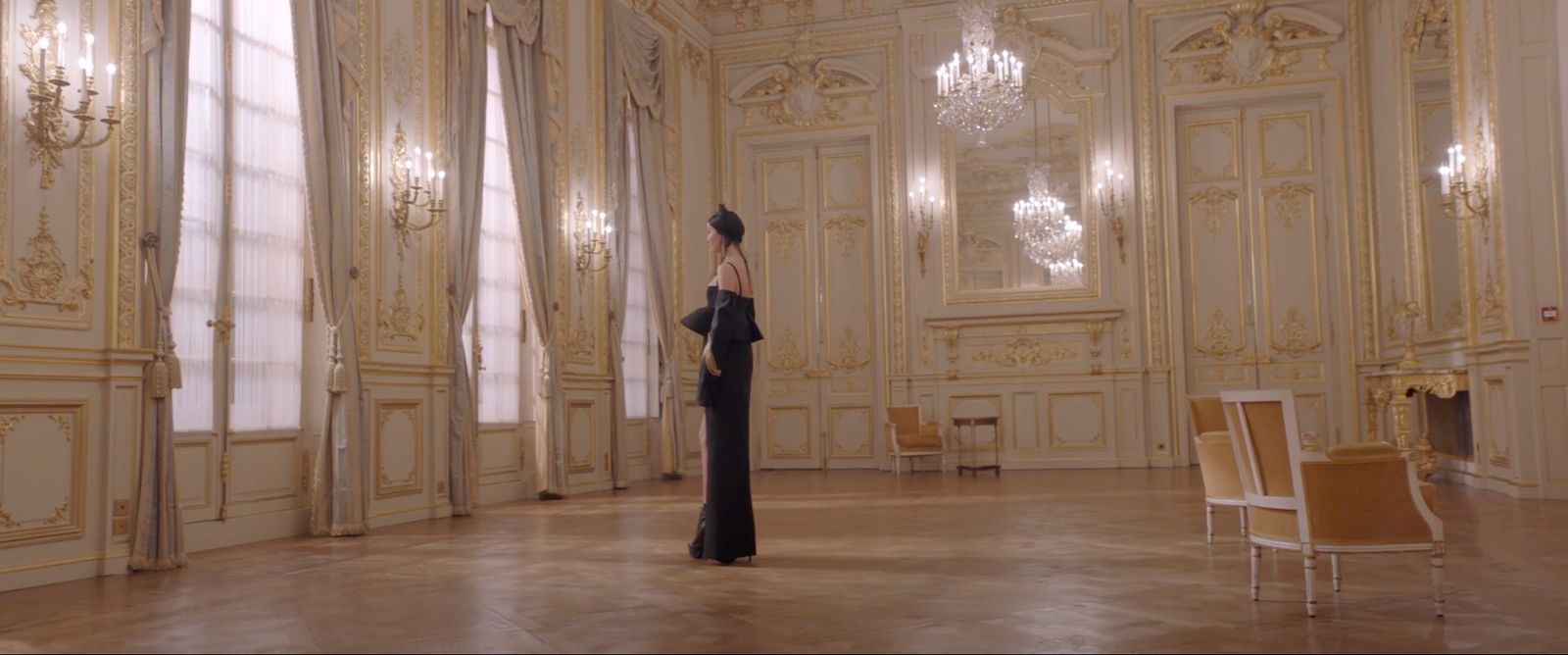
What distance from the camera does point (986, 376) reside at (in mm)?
12750

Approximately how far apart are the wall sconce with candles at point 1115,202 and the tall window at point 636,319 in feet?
15.3

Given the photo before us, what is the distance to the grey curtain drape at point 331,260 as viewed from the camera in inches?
281

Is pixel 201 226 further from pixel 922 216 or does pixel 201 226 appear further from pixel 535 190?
pixel 922 216

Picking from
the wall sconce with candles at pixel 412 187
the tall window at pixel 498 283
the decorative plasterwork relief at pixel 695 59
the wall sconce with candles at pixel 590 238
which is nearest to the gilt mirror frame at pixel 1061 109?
the decorative plasterwork relief at pixel 695 59

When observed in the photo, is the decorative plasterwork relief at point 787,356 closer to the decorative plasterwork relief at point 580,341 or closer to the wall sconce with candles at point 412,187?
the decorative plasterwork relief at point 580,341

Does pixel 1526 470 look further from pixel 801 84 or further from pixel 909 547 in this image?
pixel 801 84

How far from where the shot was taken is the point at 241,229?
6871mm

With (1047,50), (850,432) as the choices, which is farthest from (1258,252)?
(850,432)

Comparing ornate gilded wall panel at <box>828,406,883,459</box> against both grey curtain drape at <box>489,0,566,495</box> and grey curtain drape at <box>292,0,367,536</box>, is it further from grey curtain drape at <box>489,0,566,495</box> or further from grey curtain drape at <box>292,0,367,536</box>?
grey curtain drape at <box>292,0,367,536</box>

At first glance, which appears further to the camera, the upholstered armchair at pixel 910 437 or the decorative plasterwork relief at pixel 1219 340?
the decorative plasterwork relief at pixel 1219 340

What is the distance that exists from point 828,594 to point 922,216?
28.6 ft

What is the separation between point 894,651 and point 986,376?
9.38 meters

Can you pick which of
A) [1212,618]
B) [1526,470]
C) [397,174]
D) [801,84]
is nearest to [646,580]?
[1212,618]

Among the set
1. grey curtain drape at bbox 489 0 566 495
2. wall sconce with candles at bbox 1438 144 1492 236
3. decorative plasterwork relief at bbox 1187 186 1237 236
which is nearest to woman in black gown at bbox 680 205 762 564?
grey curtain drape at bbox 489 0 566 495
